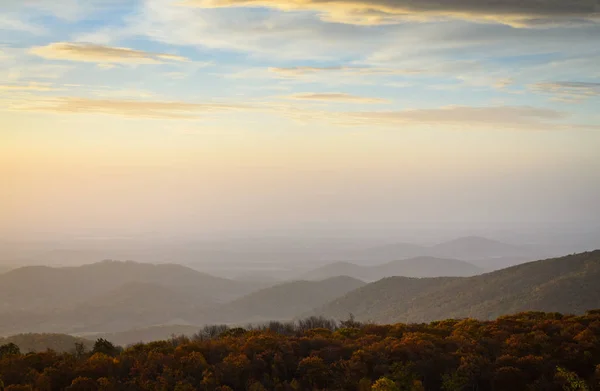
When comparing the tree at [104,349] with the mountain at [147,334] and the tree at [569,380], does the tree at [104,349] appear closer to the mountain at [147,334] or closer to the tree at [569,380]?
the tree at [569,380]

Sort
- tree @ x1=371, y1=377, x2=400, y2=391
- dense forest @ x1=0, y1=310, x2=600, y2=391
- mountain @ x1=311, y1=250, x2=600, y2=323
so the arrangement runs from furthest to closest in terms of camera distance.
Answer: mountain @ x1=311, y1=250, x2=600, y2=323, dense forest @ x1=0, y1=310, x2=600, y2=391, tree @ x1=371, y1=377, x2=400, y2=391

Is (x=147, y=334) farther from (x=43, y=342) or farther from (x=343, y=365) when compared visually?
(x=343, y=365)

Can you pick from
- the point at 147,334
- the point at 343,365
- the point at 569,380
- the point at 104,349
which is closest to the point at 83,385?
the point at 104,349

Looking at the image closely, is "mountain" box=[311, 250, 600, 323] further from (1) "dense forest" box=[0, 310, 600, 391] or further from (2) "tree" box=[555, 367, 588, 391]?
(2) "tree" box=[555, 367, 588, 391]

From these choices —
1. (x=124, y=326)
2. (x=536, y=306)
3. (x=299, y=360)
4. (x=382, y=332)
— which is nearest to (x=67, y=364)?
(x=299, y=360)

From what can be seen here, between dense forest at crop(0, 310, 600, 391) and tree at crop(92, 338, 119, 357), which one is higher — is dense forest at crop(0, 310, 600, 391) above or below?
above

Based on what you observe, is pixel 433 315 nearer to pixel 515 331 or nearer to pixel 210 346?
pixel 515 331

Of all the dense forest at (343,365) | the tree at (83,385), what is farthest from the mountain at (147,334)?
the tree at (83,385)

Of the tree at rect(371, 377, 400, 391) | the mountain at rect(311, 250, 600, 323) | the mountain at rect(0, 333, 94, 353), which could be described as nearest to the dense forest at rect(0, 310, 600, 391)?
the tree at rect(371, 377, 400, 391)
